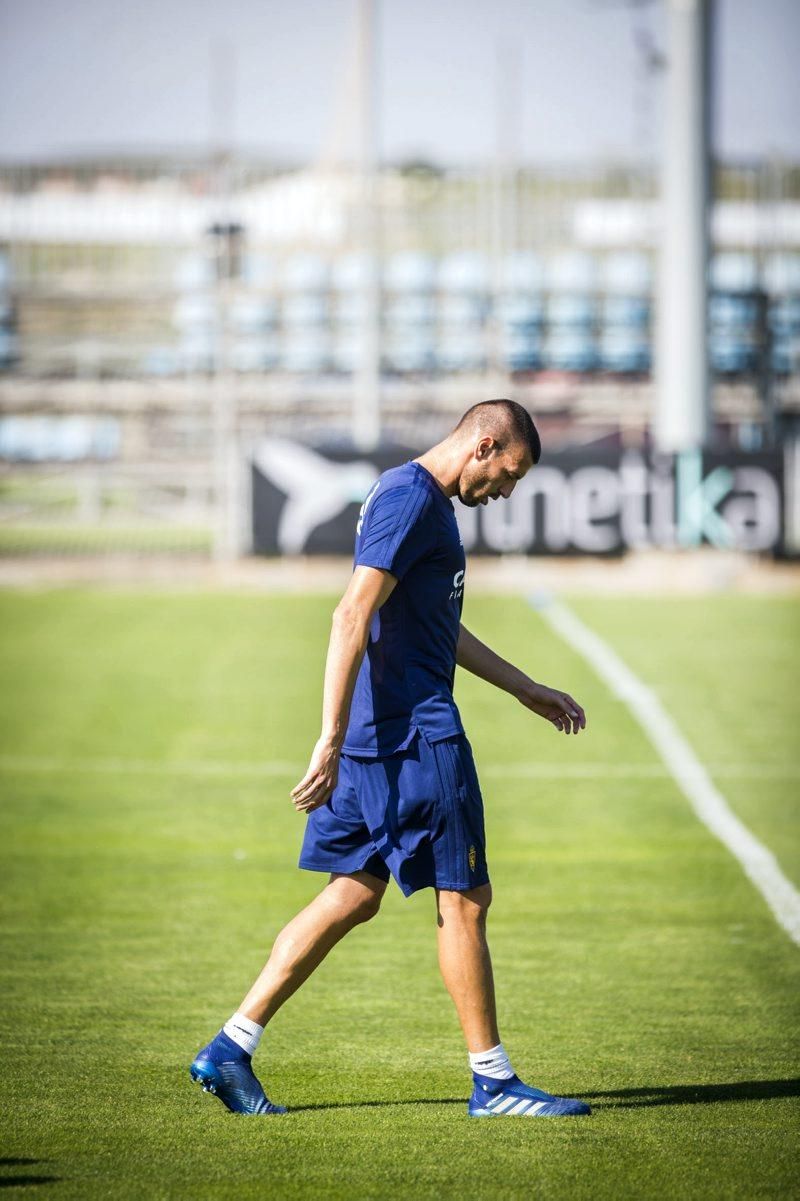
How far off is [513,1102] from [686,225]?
74.6 ft

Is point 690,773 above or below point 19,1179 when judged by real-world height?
below

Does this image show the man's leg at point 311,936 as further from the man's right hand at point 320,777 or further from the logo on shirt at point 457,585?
the logo on shirt at point 457,585

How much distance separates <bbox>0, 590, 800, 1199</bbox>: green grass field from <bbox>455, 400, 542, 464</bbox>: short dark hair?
194 centimetres

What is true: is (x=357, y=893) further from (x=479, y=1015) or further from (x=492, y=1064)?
(x=492, y=1064)

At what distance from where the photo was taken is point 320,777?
4.67 metres

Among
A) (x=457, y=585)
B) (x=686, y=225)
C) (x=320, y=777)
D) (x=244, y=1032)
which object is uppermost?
(x=686, y=225)

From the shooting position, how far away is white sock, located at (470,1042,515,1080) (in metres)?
4.82

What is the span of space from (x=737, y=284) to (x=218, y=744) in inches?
955

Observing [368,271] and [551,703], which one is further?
[368,271]

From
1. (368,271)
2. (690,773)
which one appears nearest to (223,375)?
(368,271)

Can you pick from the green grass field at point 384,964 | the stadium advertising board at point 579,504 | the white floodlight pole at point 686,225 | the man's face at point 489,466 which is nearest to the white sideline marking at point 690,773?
the green grass field at point 384,964

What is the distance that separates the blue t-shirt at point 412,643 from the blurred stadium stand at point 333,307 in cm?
2557

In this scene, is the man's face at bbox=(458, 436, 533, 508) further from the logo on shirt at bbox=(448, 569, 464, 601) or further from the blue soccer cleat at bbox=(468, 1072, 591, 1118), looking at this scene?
the blue soccer cleat at bbox=(468, 1072, 591, 1118)

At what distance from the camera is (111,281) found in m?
32.2
